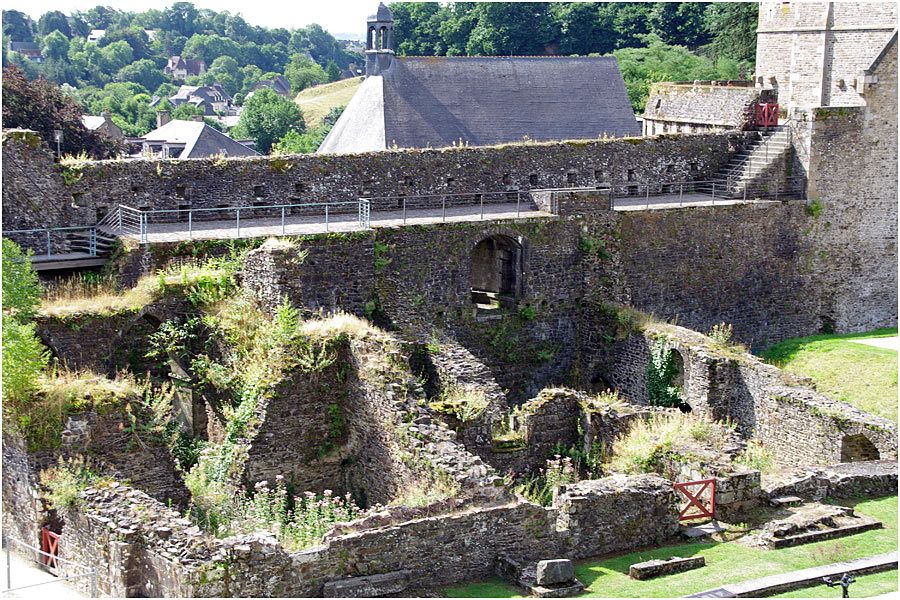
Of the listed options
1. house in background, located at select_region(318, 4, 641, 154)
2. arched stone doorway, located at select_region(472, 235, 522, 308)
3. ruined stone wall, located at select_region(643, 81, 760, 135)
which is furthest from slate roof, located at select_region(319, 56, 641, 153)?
arched stone doorway, located at select_region(472, 235, 522, 308)

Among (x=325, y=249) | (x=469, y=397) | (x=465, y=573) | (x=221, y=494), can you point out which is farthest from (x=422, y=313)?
(x=465, y=573)

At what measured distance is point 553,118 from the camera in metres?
37.6

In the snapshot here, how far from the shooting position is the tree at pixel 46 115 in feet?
143

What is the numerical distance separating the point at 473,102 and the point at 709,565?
21037 millimetres

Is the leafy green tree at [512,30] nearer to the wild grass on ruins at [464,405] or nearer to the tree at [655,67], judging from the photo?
the tree at [655,67]

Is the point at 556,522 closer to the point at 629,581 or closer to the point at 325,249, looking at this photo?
the point at 629,581

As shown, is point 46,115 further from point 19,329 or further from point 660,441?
point 660,441

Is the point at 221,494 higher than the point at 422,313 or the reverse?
the reverse

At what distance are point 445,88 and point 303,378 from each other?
17350mm

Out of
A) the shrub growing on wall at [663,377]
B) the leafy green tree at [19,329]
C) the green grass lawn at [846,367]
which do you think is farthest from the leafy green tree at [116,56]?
the leafy green tree at [19,329]

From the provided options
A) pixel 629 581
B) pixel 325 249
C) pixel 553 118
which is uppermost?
pixel 553 118

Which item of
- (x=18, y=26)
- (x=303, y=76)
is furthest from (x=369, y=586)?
(x=18, y=26)

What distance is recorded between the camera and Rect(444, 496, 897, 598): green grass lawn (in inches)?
678

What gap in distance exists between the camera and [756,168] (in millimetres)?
30953
